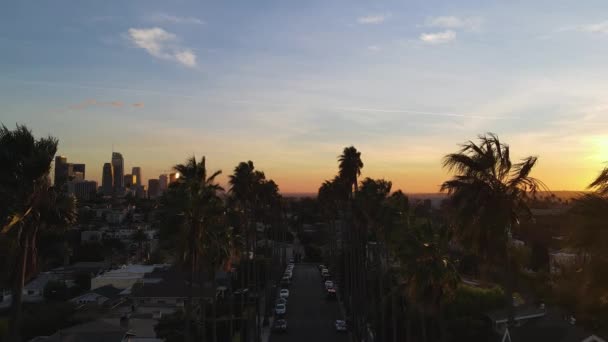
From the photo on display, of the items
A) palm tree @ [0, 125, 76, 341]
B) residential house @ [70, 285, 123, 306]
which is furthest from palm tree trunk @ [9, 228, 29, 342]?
residential house @ [70, 285, 123, 306]

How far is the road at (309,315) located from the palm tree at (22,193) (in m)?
33.6

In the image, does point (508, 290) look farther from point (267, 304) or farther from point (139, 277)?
point (139, 277)

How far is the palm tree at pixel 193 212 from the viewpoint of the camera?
71.1 feet

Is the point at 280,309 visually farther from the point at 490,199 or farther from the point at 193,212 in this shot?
the point at 490,199

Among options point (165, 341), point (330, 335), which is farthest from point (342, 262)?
point (165, 341)

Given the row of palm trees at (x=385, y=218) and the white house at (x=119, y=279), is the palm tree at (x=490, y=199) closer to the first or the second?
the row of palm trees at (x=385, y=218)

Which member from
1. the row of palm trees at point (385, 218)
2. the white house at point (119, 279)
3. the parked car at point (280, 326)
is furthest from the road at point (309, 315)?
the white house at point (119, 279)

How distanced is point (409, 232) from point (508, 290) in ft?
34.9

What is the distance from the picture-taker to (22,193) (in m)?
13.3

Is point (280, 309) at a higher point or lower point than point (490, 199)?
lower

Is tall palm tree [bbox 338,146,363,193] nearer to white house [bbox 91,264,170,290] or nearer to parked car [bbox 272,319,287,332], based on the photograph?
parked car [bbox 272,319,287,332]

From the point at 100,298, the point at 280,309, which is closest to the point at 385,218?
the point at 280,309

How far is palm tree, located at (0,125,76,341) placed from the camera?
1305 cm

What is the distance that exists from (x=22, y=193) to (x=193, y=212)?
9.21 metres
